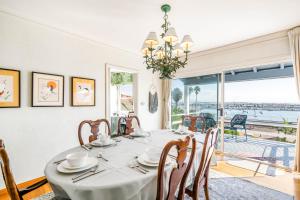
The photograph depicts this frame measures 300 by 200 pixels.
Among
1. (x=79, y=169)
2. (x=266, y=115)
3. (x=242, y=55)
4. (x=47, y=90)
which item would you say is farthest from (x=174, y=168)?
(x=266, y=115)

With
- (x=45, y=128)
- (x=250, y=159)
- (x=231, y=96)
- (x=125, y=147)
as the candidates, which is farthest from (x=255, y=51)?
(x=45, y=128)

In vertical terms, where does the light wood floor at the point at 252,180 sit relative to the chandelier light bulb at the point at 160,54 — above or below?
below

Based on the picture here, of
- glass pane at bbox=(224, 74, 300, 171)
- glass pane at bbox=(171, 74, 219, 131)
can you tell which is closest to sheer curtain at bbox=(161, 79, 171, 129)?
glass pane at bbox=(171, 74, 219, 131)

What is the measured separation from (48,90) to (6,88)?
525 mm

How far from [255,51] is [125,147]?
3.15 metres

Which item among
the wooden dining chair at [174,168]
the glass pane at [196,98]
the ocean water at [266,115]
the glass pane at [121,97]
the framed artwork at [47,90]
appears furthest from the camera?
the glass pane at [121,97]

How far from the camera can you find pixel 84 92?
122 inches

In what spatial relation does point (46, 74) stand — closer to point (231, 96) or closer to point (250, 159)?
point (231, 96)

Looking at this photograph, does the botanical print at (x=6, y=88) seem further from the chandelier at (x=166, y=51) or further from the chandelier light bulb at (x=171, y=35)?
the chandelier light bulb at (x=171, y=35)

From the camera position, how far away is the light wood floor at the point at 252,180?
2.29 meters

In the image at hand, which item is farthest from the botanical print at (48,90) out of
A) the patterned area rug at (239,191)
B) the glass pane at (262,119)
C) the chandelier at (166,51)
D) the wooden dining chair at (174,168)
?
the glass pane at (262,119)

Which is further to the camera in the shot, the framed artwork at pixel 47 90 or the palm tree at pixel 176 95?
the palm tree at pixel 176 95

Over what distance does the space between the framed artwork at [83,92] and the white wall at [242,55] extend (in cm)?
250

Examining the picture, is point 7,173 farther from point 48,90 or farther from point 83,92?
point 83,92
